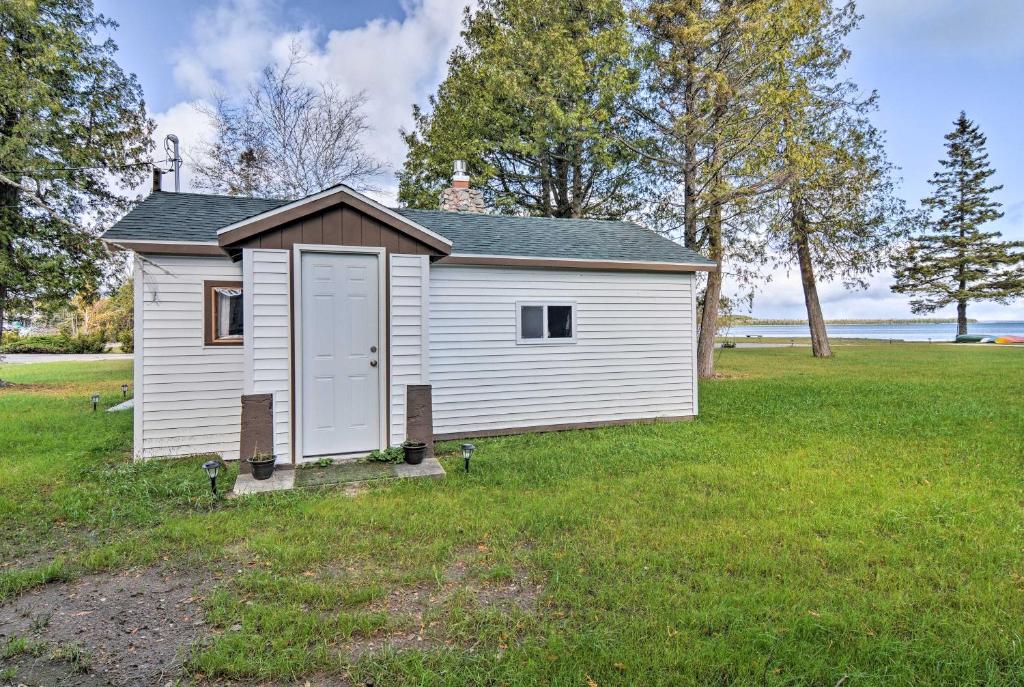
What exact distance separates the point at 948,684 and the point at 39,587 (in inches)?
182

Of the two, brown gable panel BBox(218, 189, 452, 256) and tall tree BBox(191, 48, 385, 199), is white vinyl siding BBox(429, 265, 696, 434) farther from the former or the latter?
tall tree BBox(191, 48, 385, 199)

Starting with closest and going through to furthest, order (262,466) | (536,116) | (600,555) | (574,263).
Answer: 1. (600,555)
2. (262,466)
3. (574,263)
4. (536,116)

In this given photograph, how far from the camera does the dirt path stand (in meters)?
2.15

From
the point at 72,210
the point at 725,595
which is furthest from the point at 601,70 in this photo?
the point at 725,595

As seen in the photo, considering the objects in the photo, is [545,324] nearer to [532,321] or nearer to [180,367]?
[532,321]

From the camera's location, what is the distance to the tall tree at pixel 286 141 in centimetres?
1585

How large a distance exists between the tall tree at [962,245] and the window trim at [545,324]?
2840 cm

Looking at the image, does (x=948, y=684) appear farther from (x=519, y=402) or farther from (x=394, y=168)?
(x=394, y=168)

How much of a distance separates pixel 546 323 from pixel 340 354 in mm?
3012

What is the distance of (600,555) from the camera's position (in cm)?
316

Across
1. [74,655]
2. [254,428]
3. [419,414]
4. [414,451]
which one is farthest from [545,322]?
[74,655]

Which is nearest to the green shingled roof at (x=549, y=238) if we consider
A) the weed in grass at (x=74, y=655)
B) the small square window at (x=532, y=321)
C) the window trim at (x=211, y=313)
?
the small square window at (x=532, y=321)

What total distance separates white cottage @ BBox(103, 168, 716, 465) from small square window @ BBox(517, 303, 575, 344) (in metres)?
0.02

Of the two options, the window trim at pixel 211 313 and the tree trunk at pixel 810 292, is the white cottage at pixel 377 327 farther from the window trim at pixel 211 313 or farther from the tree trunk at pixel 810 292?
the tree trunk at pixel 810 292
